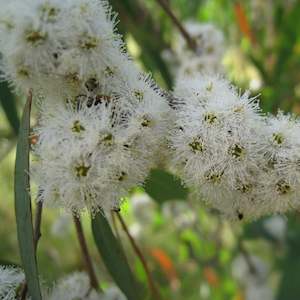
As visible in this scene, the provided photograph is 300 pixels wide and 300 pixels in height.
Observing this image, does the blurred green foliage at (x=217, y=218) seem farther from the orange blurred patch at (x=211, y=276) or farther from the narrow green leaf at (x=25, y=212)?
the narrow green leaf at (x=25, y=212)

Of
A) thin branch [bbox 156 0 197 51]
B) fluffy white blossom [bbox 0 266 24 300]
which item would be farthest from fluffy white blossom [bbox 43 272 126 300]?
thin branch [bbox 156 0 197 51]

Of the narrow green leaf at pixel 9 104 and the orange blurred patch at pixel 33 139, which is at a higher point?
the narrow green leaf at pixel 9 104

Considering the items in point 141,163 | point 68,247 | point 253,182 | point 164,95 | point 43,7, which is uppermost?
point 68,247

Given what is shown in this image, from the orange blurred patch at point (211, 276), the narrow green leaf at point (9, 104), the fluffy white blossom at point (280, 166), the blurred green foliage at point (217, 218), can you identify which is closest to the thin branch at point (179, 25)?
the blurred green foliage at point (217, 218)

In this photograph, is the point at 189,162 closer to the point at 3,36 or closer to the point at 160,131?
the point at 160,131

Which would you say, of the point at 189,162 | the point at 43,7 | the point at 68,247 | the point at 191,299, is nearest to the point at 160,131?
the point at 189,162

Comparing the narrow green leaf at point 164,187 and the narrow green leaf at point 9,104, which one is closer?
the narrow green leaf at point 164,187

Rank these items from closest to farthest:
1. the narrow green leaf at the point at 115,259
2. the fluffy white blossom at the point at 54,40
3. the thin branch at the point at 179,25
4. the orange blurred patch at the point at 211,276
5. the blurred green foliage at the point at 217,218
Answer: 1. the fluffy white blossom at the point at 54,40
2. the narrow green leaf at the point at 115,259
3. the thin branch at the point at 179,25
4. the blurred green foliage at the point at 217,218
5. the orange blurred patch at the point at 211,276
